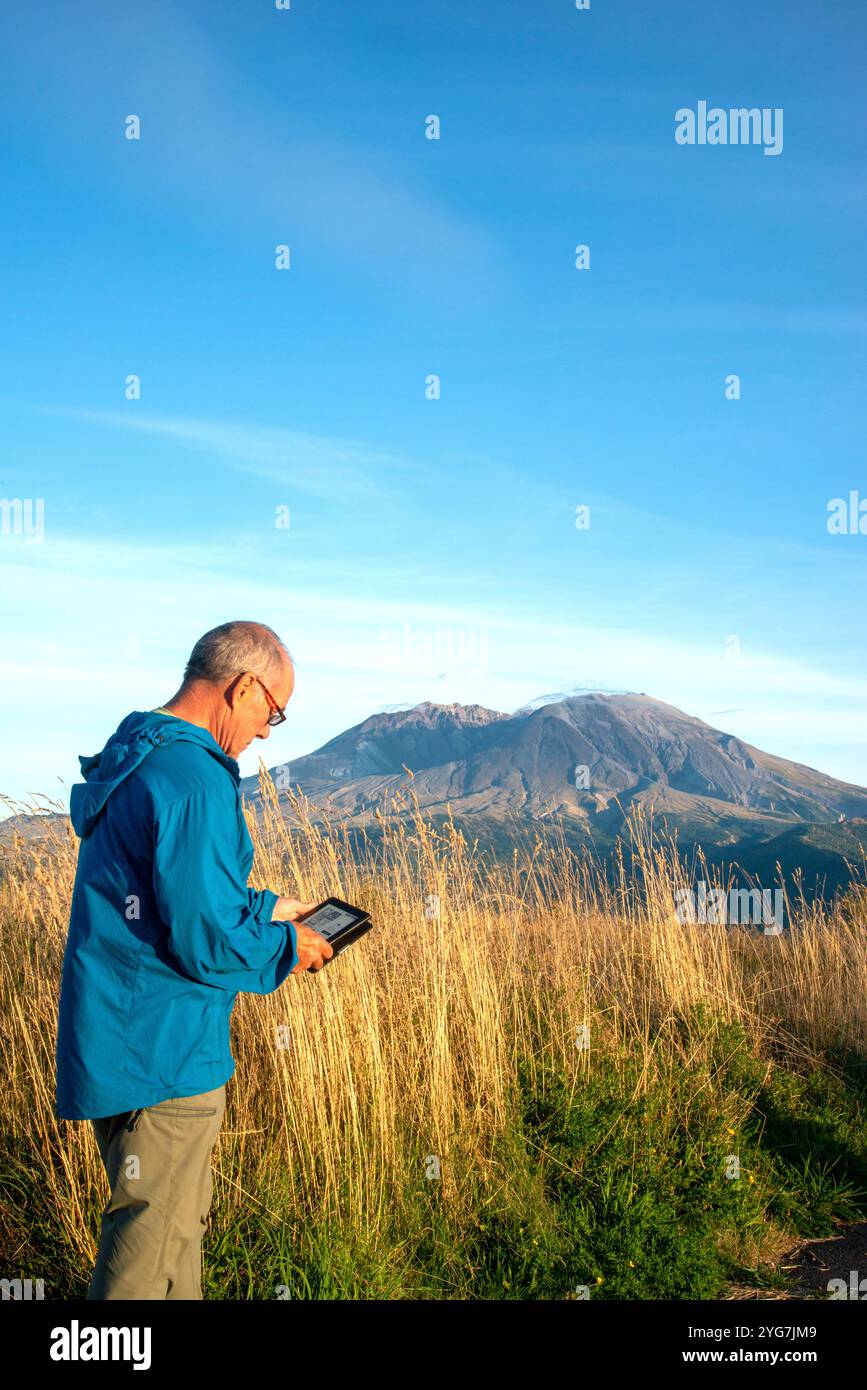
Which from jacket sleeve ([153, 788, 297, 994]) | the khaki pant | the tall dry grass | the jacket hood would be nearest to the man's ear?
the jacket hood

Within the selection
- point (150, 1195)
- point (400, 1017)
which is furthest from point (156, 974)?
point (400, 1017)

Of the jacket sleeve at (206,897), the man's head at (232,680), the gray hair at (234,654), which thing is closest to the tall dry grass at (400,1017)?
the jacket sleeve at (206,897)

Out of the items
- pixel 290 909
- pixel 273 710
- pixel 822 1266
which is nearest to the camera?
pixel 273 710

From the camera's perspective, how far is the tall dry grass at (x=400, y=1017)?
167 inches

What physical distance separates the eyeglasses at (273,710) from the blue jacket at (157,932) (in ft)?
1.01

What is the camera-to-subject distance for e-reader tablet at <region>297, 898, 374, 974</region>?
10.2 feet

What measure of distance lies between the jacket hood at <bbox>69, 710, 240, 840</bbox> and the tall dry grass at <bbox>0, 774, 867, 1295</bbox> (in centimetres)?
197

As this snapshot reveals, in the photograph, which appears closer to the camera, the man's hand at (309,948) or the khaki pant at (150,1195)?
the khaki pant at (150,1195)

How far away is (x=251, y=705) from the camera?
9.82 feet

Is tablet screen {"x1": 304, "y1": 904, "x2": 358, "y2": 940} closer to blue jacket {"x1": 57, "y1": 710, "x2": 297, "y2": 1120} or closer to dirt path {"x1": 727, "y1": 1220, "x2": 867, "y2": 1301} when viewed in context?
blue jacket {"x1": 57, "y1": 710, "x2": 297, "y2": 1120}

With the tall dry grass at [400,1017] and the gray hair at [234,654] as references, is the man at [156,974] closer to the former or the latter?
the gray hair at [234,654]

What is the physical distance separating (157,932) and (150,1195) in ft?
2.14

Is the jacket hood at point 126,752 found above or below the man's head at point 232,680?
below

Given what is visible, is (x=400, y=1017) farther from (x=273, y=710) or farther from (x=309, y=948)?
(x=273, y=710)
